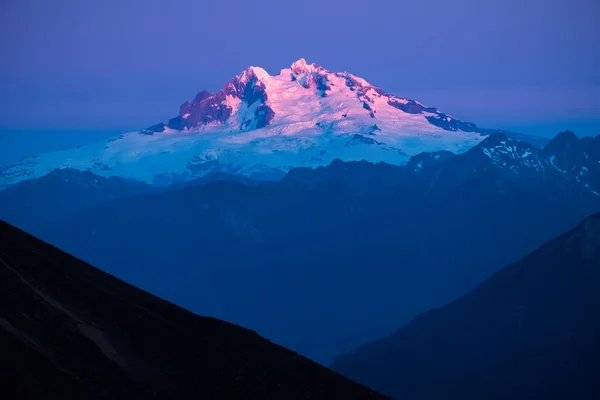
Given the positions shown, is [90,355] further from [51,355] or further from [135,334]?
[135,334]

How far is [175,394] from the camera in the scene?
5659 centimetres

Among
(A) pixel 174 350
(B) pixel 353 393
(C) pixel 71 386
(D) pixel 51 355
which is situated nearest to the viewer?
(C) pixel 71 386

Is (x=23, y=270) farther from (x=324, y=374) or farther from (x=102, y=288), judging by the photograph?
(x=324, y=374)

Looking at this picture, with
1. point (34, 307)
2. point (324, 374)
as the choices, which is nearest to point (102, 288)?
point (34, 307)

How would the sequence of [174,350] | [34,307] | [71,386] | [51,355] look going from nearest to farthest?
[71,386] < [51,355] < [34,307] < [174,350]

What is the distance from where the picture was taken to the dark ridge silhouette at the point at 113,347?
52.2m

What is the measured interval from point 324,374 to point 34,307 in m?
25.7

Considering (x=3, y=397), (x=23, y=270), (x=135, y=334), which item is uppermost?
(x=23, y=270)

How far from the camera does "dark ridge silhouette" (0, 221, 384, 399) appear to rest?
52.2 meters

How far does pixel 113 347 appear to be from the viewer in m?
60.1

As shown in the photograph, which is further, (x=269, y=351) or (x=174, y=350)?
(x=269, y=351)

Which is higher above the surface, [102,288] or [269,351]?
[102,288]

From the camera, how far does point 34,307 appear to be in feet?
194

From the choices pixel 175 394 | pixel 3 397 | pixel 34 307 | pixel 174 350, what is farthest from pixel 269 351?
pixel 3 397
